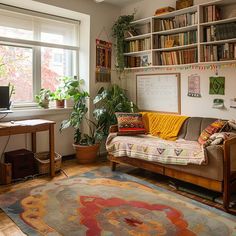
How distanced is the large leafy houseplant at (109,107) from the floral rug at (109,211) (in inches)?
47.6

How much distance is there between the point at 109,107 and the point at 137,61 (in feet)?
3.24

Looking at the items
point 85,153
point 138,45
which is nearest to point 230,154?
point 85,153

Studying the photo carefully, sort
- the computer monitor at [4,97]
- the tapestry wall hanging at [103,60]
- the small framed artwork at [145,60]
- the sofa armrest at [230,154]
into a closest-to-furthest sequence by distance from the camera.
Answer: the sofa armrest at [230,154] → the computer monitor at [4,97] → the small framed artwork at [145,60] → the tapestry wall hanging at [103,60]

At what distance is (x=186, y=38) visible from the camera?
12.2 ft

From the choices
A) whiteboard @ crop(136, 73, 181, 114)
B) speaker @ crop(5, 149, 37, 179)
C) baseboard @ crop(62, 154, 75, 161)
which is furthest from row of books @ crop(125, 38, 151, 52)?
speaker @ crop(5, 149, 37, 179)

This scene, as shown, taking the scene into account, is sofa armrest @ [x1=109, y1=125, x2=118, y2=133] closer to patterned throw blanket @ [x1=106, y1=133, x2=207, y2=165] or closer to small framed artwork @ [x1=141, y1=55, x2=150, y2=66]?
patterned throw blanket @ [x1=106, y1=133, x2=207, y2=165]

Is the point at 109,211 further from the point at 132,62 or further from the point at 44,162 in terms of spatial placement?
the point at 132,62

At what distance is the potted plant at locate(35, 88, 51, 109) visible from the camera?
4020 mm

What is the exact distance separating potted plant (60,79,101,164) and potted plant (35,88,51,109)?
14.1 inches

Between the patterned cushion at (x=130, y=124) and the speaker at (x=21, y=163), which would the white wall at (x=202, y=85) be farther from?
the speaker at (x=21, y=163)

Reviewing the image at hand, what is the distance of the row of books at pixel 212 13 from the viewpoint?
3.34 meters

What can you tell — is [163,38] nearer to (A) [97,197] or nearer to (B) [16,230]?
(A) [97,197]

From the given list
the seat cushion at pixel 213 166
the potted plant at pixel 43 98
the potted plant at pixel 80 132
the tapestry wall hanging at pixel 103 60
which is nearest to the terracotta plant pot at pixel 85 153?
the potted plant at pixel 80 132

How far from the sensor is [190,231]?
215cm
